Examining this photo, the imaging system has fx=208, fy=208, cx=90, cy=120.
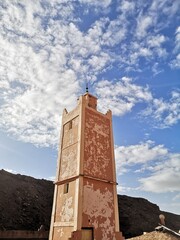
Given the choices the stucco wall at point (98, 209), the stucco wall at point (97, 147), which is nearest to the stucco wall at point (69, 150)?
the stucco wall at point (97, 147)

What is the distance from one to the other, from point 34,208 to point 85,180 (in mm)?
26328

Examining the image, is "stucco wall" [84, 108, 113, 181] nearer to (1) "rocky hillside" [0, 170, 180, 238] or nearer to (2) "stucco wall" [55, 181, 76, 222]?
(2) "stucco wall" [55, 181, 76, 222]

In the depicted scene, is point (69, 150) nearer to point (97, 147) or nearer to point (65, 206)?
point (97, 147)

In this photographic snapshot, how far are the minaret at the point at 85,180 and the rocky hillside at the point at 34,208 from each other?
1915 centimetres

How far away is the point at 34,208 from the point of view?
1400 inches

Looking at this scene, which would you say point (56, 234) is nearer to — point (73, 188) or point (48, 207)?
point (73, 188)

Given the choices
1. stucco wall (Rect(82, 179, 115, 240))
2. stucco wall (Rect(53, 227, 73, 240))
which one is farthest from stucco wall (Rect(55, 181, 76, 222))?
stucco wall (Rect(82, 179, 115, 240))

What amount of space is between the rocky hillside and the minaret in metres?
19.1

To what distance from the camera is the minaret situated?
1267cm

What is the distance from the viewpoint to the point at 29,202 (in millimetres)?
36188

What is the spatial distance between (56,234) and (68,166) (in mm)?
4380

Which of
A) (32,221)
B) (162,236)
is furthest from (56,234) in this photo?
(32,221)

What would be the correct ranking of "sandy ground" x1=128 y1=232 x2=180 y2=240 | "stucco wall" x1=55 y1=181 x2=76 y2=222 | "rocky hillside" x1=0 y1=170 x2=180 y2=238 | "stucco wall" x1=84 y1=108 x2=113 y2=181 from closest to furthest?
"stucco wall" x1=55 y1=181 x2=76 y2=222
"stucco wall" x1=84 y1=108 x2=113 y2=181
"sandy ground" x1=128 y1=232 x2=180 y2=240
"rocky hillside" x1=0 y1=170 x2=180 y2=238

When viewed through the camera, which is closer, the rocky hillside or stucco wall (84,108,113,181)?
stucco wall (84,108,113,181)
